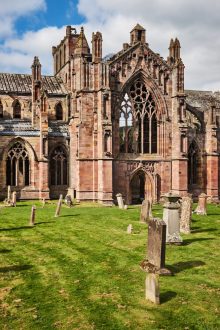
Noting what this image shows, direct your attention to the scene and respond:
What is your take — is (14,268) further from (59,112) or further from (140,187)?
(59,112)

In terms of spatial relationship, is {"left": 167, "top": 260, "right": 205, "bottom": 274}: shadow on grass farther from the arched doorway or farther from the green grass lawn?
the arched doorway

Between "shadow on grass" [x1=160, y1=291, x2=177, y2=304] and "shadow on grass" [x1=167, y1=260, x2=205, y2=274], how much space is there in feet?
6.31

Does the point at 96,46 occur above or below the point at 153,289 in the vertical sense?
above

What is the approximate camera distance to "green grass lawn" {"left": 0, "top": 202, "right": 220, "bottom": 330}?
931 cm

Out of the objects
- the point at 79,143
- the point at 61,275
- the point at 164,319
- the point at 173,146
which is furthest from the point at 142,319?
the point at 173,146

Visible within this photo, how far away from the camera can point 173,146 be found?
36.6 m

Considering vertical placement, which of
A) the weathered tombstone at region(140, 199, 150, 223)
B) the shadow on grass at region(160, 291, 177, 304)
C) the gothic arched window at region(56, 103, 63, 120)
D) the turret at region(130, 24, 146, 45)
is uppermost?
the turret at region(130, 24, 146, 45)

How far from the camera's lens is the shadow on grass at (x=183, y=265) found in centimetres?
1311

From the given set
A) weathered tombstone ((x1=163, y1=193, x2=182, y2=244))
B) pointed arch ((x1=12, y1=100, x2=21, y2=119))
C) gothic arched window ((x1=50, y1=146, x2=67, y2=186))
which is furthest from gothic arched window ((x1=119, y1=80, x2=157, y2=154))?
weathered tombstone ((x1=163, y1=193, x2=182, y2=244))

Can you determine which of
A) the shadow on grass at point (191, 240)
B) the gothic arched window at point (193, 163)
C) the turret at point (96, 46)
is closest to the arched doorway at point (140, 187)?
the gothic arched window at point (193, 163)

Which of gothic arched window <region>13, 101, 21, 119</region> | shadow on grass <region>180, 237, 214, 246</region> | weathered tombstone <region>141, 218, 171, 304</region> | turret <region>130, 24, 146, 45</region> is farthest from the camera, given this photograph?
gothic arched window <region>13, 101, 21, 119</region>

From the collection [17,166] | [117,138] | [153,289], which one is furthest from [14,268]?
[17,166]

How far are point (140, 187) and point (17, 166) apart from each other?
39.5ft

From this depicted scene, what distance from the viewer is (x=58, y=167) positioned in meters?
38.6
